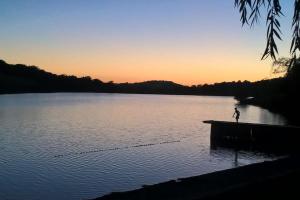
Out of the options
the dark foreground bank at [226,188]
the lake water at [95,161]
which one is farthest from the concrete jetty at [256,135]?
the dark foreground bank at [226,188]

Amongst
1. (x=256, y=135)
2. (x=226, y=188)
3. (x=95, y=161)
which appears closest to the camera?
(x=226, y=188)

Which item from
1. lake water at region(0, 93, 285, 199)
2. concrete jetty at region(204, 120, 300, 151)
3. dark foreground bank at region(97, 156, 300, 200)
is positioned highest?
dark foreground bank at region(97, 156, 300, 200)

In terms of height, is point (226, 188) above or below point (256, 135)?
above

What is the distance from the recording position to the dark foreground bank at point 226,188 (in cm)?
875

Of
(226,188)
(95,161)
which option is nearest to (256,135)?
(95,161)

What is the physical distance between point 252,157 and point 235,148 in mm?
4745

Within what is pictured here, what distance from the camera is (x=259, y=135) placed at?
41188 mm

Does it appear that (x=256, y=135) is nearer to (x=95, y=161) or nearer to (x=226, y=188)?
(x=95, y=161)

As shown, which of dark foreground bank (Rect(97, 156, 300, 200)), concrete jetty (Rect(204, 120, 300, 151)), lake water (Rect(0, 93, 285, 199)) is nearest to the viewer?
dark foreground bank (Rect(97, 156, 300, 200))

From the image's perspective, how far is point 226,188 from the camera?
28.5 feet

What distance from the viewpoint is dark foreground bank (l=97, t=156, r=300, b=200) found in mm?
8750

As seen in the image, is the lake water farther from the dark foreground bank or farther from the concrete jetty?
the dark foreground bank

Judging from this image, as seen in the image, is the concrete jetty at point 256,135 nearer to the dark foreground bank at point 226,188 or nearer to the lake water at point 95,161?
the lake water at point 95,161

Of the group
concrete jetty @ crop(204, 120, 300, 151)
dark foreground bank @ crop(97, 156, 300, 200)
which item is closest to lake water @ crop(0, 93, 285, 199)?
concrete jetty @ crop(204, 120, 300, 151)
